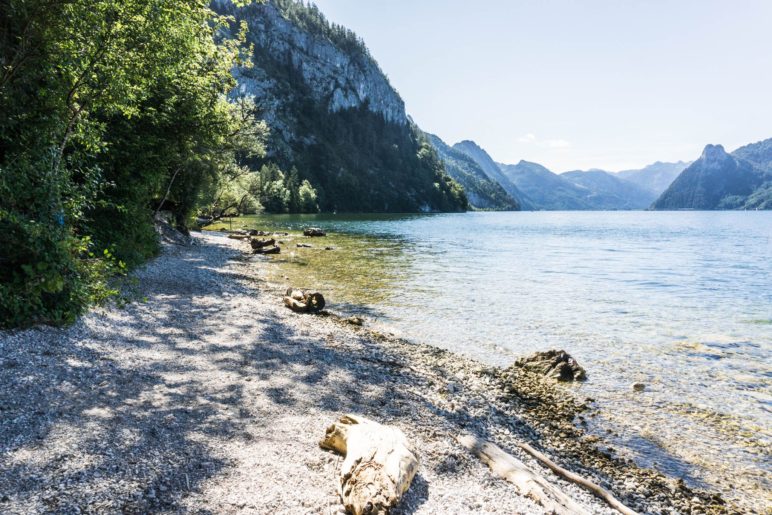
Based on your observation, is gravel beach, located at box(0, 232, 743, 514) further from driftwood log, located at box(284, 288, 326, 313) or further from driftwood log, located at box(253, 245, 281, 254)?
driftwood log, located at box(253, 245, 281, 254)

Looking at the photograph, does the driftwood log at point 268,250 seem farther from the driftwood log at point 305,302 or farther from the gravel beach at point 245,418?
the gravel beach at point 245,418

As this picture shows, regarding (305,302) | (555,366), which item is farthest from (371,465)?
(305,302)

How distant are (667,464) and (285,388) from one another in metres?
8.35

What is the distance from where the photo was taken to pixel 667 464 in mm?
8672

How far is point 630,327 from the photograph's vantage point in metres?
19.0

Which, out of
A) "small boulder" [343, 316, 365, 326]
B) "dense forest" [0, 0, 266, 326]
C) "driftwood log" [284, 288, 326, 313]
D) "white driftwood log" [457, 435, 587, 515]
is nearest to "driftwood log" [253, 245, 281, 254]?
"driftwood log" [284, 288, 326, 313]

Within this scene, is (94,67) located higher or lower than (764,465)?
higher

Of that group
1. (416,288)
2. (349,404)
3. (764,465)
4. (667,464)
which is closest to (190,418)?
(349,404)

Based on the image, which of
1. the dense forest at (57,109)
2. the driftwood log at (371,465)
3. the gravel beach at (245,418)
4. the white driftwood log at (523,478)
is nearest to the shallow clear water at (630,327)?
the gravel beach at (245,418)

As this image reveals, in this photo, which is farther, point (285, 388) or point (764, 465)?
point (285, 388)

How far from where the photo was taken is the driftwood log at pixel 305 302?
60.3ft

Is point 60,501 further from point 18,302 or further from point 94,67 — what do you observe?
point 94,67

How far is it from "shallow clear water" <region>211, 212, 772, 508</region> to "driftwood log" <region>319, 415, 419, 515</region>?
6.01 m

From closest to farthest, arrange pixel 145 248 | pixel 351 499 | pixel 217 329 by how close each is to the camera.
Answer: pixel 351 499 < pixel 217 329 < pixel 145 248
